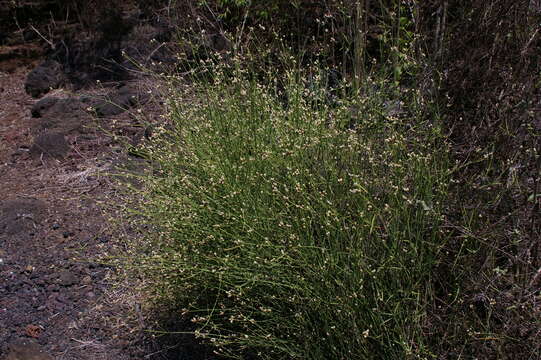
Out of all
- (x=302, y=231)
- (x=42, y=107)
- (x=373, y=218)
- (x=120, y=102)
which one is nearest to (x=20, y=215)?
(x=120, y=102)

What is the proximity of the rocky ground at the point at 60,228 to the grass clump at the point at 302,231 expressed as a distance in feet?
1.75

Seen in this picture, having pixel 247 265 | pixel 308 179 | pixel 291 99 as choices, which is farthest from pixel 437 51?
pixel 247 265

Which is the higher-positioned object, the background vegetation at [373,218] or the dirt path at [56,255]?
the background vegetation at [373,218]

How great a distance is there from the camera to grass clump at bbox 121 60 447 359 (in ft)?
8.83

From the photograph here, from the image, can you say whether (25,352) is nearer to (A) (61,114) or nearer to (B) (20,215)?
(B) (20,215)

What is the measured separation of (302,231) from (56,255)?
2129 mm

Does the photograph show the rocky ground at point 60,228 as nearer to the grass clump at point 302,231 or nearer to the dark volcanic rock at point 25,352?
the dark volcanic rock at point 25,352

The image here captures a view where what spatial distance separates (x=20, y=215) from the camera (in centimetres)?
482

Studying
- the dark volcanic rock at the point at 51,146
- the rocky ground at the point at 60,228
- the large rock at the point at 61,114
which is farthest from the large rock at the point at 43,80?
the dark volcanic rock at the point at 51,146

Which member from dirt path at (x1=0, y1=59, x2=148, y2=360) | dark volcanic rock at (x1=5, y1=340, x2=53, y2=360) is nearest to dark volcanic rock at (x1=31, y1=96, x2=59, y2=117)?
dirt path at (x1=0, y1=59, x2=148, y2=360)

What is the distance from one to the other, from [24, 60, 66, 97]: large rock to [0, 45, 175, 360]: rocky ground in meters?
0.04

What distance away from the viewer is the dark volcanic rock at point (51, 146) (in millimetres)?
5707

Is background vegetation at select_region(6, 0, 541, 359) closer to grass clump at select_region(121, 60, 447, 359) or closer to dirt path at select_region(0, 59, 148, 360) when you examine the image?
grass clump at select_region(121, 60, 447, 359)

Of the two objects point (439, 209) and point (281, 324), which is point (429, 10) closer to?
point (439, 209)
